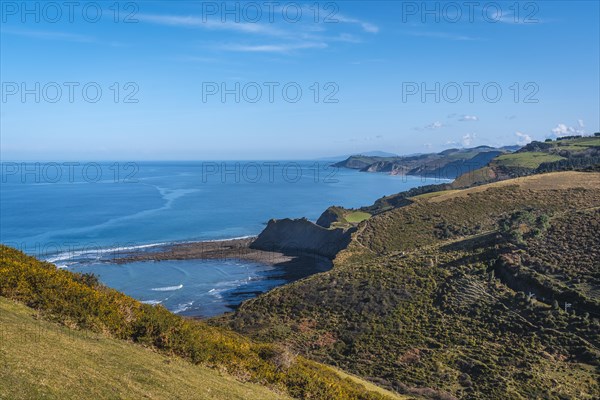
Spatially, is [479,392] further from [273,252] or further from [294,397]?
[273,252]

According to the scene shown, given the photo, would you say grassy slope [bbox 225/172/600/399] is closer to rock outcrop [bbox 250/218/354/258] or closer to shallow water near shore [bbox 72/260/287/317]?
shallow water near shore [bbox 72/260/287/317]

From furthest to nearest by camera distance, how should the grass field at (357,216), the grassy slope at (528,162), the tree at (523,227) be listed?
the grassy slope at (528,162) < the grass field at (357,216) < the tree at (523,227)

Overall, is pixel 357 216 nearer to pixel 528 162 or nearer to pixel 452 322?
pixel 452 322

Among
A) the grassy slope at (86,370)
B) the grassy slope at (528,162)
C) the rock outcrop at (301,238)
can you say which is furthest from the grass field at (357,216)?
the grassy slope at (86,370)

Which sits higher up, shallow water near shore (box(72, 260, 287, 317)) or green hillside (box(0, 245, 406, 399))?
green hillside (box(0, 245, 406, 399))

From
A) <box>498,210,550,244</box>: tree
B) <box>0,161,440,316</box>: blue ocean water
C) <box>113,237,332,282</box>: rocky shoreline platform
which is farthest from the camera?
<box>113,237,332,282</box>: rocky shoreline platform

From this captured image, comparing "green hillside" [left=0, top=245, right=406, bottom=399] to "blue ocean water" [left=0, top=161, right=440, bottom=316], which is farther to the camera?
"blue ocean water" [left=0, top=161, right=440, bottom=316]

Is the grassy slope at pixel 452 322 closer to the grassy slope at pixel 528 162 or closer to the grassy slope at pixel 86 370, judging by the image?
the grassy slope at pixel 86 370

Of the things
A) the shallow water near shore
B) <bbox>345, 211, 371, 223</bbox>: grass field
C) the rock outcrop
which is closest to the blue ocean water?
the shallow water near shore
